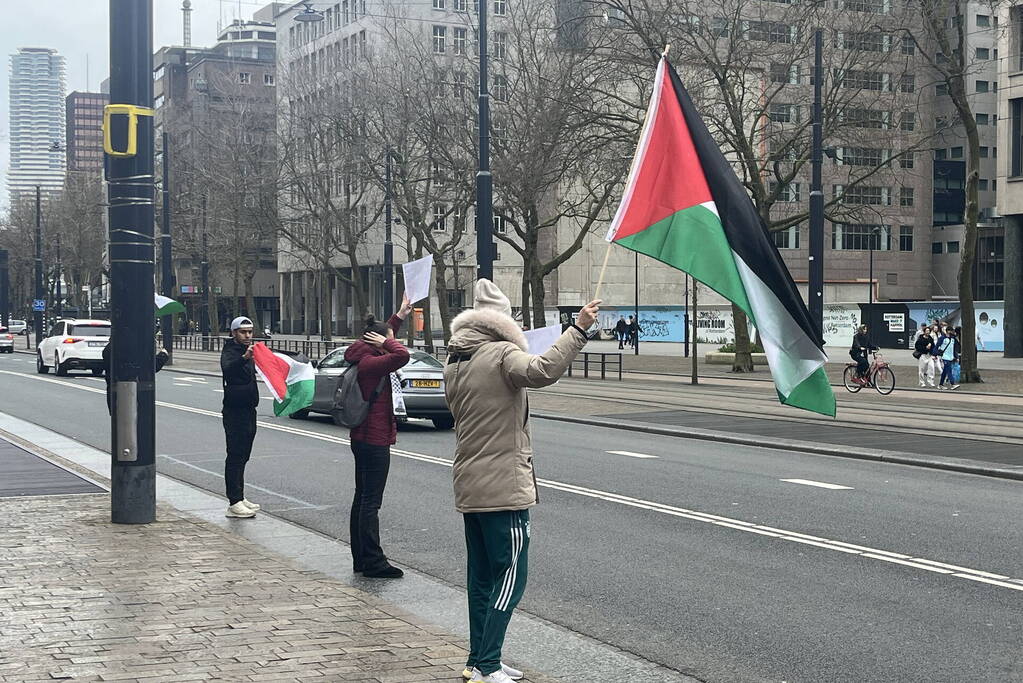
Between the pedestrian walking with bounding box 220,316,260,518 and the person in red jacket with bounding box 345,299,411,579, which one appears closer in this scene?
the person in red jacket with bounding box 345,299,411,579

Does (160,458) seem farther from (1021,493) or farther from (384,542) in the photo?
(1021,493)

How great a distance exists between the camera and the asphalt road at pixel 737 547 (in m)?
6.75

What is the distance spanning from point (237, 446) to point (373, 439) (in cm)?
287

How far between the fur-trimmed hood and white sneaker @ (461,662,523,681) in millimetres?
1432

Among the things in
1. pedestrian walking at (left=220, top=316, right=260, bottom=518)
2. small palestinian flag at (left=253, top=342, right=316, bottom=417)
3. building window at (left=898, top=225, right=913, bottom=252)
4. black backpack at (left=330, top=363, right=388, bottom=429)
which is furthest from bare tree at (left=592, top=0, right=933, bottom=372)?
building window at (left=898, top=225, right=913, bottom=252)

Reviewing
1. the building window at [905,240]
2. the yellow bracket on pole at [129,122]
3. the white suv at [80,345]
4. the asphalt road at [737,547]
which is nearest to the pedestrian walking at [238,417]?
the asphalt road at [737,547]

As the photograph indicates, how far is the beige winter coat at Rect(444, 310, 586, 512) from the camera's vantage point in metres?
5.75

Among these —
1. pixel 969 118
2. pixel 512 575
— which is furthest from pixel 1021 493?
pixel 969 118

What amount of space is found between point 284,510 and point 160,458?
4.92m

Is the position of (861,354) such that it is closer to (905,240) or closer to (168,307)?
(168,307)

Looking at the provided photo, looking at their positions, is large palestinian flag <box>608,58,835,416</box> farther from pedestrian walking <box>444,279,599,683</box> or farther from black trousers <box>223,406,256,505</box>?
black trousers <box>223,406,256,505</box>

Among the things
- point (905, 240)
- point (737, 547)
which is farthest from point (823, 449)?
point (905, 240)

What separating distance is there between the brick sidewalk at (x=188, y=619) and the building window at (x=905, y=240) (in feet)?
298

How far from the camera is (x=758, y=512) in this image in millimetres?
11273
